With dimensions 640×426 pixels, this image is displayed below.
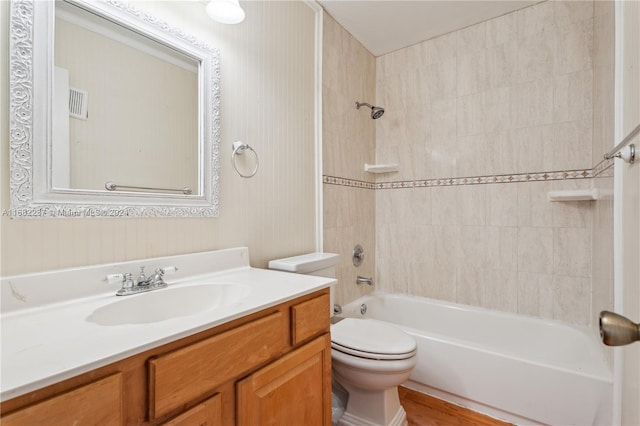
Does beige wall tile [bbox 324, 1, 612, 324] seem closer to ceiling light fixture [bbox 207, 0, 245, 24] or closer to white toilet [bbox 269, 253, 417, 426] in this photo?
white toilet [bbox 269, 253, 417, 426]

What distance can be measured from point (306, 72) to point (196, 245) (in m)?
1.25

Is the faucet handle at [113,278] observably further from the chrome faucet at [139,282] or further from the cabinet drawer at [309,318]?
the cabinet drawer at [309,318]

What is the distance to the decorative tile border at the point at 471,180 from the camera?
1.86 meters

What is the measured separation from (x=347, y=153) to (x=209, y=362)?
178cm

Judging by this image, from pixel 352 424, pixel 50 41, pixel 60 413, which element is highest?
pixel 50 41

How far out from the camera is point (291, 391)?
3.16ft

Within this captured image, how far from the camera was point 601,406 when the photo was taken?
1.33m

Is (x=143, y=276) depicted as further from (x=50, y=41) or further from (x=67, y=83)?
(x=50, y=41)

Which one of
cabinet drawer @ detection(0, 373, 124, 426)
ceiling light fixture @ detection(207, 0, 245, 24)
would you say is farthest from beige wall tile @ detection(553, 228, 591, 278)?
cabinet drawer @ detection(0, 373, 124, 426)

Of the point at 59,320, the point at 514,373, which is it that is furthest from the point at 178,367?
the point at 514,373

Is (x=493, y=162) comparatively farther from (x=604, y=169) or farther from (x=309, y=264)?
(x=309, y=264)

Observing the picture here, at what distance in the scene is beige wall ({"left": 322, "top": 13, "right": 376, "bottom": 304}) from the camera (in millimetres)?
2045

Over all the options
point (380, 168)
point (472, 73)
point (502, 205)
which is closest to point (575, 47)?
point (472, 73)

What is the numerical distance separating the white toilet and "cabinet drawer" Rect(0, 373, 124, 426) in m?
0.95
